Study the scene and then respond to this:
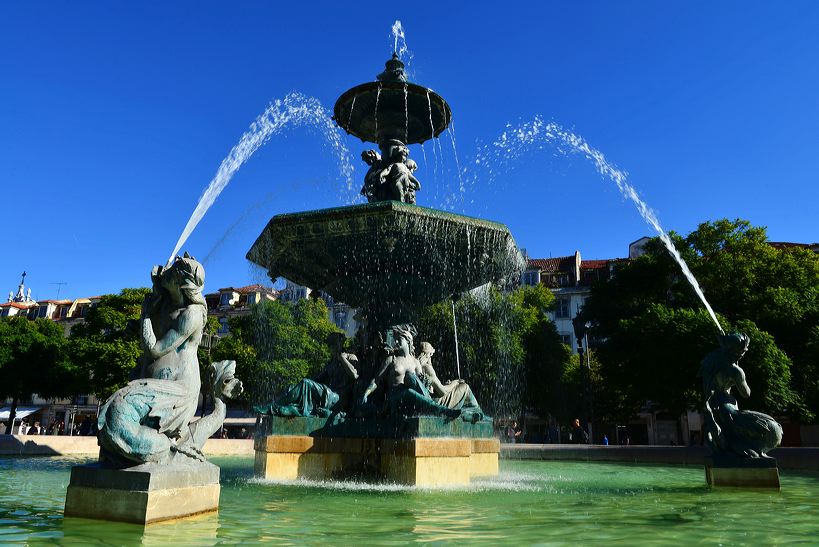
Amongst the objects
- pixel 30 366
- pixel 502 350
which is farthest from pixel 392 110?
pixel 30 366

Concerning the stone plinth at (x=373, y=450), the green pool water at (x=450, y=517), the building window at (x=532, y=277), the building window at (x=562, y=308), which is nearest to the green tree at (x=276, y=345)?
the building window at (x=532, y=277)

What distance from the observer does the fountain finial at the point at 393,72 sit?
1190cm

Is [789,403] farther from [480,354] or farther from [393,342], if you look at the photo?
[393,342]

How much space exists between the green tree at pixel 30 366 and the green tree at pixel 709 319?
34.8 metres

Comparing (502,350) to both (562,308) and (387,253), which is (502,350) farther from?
(562,308)

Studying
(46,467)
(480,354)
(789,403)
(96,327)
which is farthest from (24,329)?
(789,403)

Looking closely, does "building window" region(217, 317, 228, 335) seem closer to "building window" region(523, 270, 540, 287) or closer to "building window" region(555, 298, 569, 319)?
"building window" region(523, 270, 540, 287)

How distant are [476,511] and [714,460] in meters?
3.86

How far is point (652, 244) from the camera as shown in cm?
3231

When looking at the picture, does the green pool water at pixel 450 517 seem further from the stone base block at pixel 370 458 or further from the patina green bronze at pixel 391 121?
the patina green bronze at pixel 391 121

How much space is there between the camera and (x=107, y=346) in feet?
113

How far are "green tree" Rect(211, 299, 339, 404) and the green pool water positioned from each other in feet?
103

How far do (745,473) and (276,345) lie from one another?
38.1 metres


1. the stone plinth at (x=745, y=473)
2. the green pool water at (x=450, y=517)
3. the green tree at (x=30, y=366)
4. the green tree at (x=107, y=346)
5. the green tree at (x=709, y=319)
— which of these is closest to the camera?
the green pool water at (x=450, y=517)
